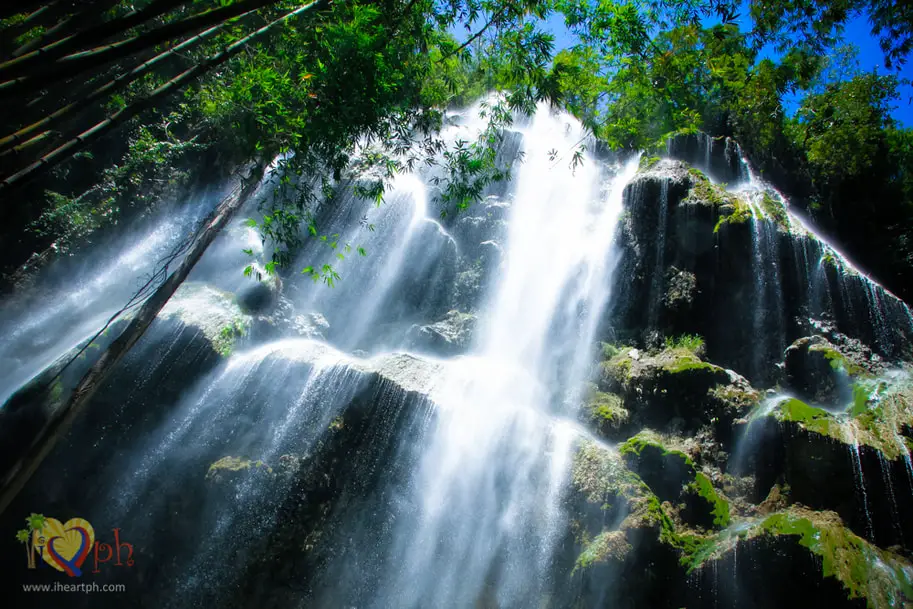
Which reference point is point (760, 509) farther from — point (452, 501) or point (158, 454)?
point (158, 454)

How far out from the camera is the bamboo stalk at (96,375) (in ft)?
13.5

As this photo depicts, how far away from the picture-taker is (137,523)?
8742 millimetres

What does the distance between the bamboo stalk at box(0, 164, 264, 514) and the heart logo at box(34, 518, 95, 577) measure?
535 centimetres

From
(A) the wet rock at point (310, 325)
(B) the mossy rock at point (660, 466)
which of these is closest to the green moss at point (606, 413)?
(B) the mossy rock at point (660, 466)

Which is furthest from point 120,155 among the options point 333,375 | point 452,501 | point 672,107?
Result: point 672,107

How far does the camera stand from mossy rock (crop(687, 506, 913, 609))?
593cm

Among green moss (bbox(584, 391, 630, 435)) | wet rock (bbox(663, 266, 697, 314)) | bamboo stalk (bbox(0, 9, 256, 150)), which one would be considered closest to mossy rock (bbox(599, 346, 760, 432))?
green moss (bbox(584, 391, 630, 435))

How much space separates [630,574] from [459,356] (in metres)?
6.31

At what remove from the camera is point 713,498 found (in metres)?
7.87

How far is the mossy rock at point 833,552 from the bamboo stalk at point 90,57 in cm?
887

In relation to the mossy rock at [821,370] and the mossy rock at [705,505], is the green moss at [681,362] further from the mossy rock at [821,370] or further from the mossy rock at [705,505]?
the mossy rock at [705,505]

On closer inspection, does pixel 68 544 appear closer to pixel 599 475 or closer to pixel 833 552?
pixel 599 475

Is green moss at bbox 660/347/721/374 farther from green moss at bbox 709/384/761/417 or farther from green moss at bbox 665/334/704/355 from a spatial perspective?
green moss at bbox 709/384/761/417

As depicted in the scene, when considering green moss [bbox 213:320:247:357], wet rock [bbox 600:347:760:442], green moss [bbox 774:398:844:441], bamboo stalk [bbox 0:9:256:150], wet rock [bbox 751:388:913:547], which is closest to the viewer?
bamboo stalk [bbox 0:9:256:150]
